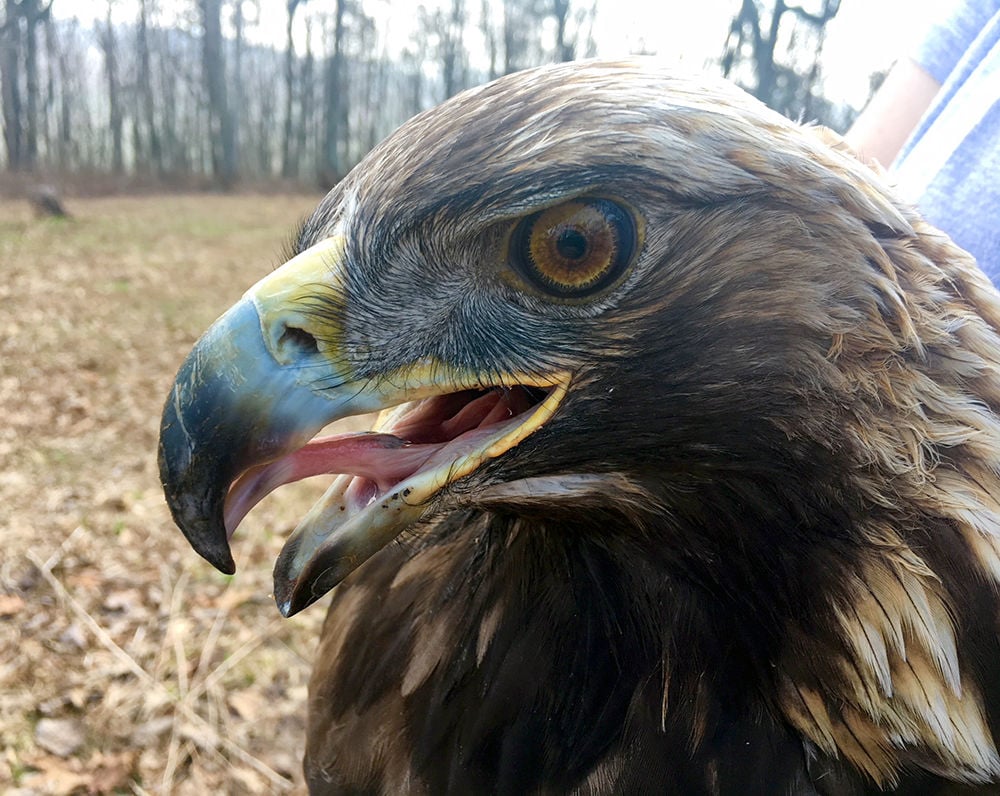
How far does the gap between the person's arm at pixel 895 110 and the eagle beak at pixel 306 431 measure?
1.50 meters

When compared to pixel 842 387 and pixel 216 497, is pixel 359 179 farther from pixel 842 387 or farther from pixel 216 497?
pixel 842 387

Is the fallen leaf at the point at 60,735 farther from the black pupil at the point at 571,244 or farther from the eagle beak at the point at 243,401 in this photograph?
the black pupil at the point at 571,244

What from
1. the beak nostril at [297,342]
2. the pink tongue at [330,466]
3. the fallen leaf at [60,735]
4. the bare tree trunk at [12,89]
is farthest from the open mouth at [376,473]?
the bare tree trunk at [12,89]

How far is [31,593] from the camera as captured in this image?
395cm

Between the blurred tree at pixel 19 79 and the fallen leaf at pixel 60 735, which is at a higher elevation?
the fallen leaf at pixel 60 735

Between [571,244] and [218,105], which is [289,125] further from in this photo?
[571,244]

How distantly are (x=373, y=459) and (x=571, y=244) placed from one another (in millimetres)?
446

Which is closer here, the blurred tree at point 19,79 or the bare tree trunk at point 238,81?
the blurred tree at point 19,79

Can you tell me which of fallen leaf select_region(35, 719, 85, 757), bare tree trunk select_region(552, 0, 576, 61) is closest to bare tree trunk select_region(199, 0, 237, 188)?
bare tree trunk select_region(552, 0, 576, 61)

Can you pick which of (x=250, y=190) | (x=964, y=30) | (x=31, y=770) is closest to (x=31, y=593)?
(x=31, y=770)

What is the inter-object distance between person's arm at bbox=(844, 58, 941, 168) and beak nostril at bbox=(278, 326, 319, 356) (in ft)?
5.26

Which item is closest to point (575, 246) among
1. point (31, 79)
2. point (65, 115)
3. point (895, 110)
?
point (895, 110)

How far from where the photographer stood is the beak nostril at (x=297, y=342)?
1.21 meters

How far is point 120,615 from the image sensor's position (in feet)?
12.9
